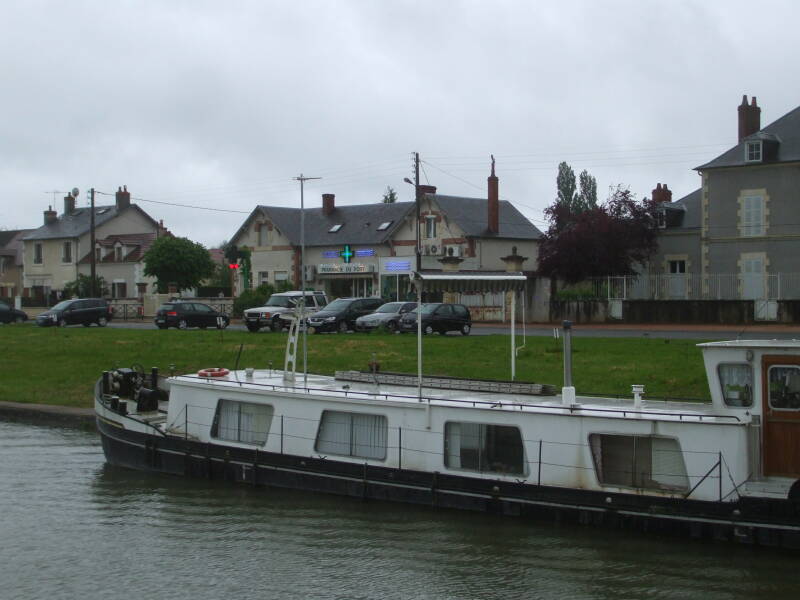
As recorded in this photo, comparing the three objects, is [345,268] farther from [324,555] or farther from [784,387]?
[784,387]

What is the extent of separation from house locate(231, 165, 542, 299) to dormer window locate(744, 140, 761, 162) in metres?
16.6

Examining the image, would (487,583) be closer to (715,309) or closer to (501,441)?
(501,441)

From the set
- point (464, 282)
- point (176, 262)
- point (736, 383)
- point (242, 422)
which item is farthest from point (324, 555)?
point (176, 262)

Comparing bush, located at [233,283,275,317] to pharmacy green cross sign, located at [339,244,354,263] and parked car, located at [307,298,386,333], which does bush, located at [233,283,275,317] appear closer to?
pharmacy green cross sign, located at [339,244,354,263]

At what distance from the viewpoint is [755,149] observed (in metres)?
49.7

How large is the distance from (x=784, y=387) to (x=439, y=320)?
2808 centimetres

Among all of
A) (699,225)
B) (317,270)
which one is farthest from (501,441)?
(317,270)

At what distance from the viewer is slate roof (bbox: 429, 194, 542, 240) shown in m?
63.7

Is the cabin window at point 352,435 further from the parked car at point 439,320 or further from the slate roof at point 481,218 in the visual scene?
the slate roof at point 481,218

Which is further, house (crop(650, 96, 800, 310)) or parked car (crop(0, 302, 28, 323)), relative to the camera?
parked car (crop(0, 302, 28, 323))

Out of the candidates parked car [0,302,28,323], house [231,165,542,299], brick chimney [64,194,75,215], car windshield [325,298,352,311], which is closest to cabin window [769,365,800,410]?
car windshield [325,298,352,311]

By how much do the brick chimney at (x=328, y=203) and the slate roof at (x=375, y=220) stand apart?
1.10 ft

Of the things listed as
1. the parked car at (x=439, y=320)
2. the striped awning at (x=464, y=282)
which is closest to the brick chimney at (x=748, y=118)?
the parked car at (x=439, y=320)

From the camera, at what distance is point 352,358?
33.1 meters
